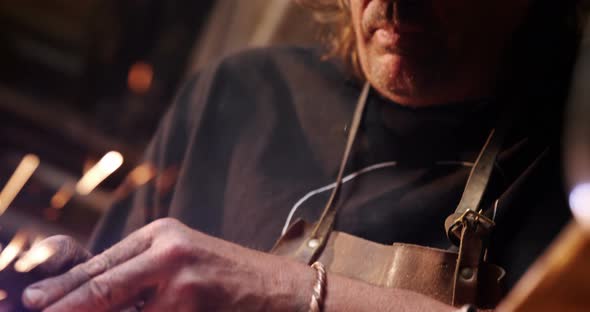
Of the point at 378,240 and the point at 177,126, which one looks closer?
the point at 378,240

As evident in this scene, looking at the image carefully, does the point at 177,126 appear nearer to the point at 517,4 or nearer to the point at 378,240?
the point at 378,240

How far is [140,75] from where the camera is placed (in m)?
4.02

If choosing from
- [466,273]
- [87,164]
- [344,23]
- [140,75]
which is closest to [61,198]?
[87,164]

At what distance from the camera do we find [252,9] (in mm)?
3092

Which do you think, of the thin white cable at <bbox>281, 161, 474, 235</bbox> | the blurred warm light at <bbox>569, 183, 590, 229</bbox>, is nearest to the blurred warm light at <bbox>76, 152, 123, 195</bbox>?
the thin white cable at <bbox>281, 161, 474, 235</bbox>

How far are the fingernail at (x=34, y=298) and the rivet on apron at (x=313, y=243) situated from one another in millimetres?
641

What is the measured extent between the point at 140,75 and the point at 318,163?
8.50 ft

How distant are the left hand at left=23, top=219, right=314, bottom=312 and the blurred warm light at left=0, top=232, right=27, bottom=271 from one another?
11 cm

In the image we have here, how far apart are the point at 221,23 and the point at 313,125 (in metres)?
1.91

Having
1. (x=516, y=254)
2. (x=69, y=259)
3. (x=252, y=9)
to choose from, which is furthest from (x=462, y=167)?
(x=252, y=9)

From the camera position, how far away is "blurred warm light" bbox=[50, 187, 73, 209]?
3.38 metres

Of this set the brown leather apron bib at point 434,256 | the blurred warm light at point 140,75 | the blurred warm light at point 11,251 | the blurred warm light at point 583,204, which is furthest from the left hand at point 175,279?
the blurred warm light at point 140,75

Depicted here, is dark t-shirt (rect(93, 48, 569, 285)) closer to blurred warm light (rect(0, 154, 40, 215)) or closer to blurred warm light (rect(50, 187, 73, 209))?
blurred warm light (rect(0, 154, 40, 215))

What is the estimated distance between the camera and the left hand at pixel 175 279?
3.33ft
